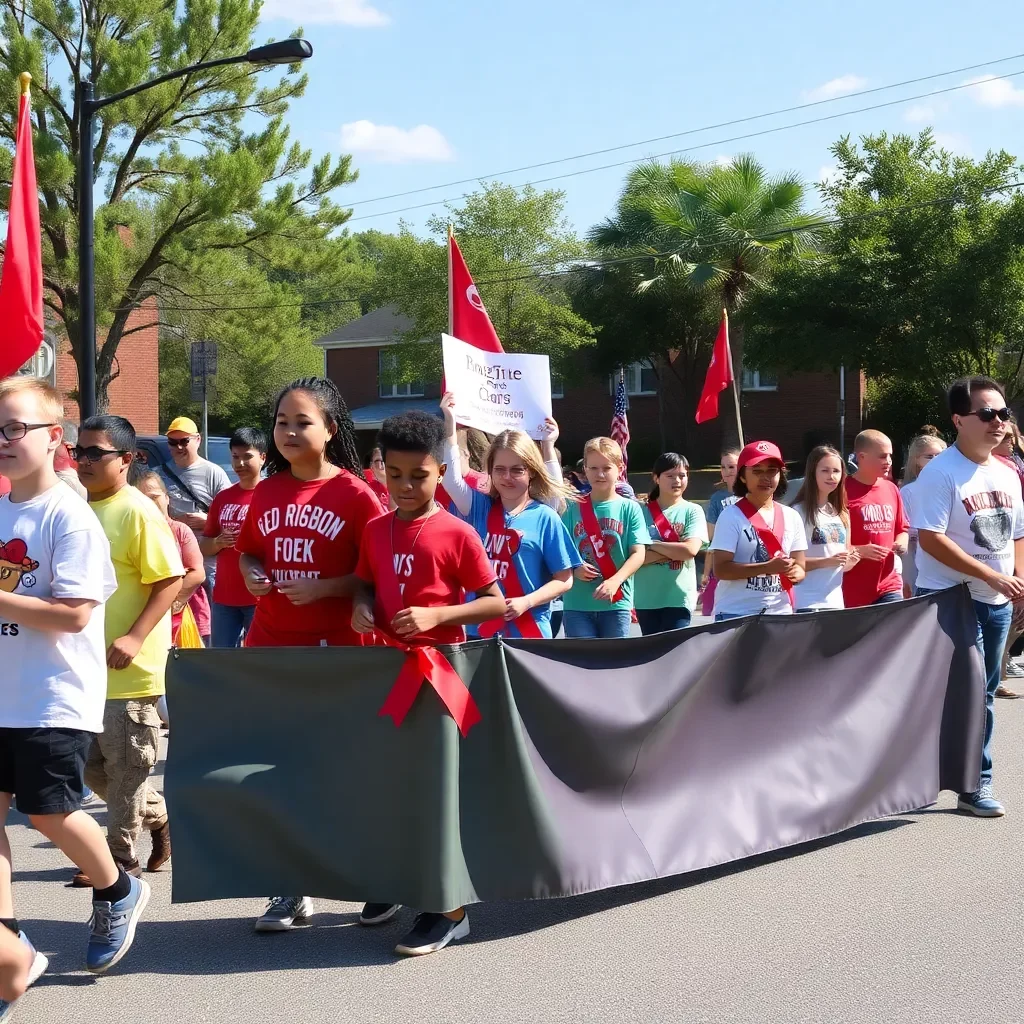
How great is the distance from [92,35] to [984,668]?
79.9ft

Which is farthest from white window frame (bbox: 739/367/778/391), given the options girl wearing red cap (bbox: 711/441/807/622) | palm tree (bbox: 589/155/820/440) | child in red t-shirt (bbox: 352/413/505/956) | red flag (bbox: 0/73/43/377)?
child in red t-shirt (bbox: 352/413/505/956)

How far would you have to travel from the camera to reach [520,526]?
6051 mm

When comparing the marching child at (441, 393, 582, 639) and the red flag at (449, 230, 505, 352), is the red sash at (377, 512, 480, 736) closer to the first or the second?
the marching child at (441, 393, 582, 639)

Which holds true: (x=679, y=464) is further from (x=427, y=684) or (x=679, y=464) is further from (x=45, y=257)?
(x=45, y=257)

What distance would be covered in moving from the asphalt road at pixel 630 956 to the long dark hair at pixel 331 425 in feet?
5.78

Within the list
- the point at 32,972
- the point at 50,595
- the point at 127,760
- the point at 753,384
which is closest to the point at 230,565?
the point at 127,760

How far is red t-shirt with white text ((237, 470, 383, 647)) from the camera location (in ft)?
16.5

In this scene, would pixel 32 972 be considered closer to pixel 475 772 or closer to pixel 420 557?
pixel 475 772

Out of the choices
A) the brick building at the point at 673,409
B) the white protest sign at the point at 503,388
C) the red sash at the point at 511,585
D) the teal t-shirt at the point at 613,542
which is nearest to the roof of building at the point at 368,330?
the brick building at the point at 673,409

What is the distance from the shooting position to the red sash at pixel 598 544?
7.86m

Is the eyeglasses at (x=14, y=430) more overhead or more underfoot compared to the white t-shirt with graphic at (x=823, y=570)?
more overhead

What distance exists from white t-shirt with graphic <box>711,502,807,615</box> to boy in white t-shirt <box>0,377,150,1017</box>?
3429 millimetres

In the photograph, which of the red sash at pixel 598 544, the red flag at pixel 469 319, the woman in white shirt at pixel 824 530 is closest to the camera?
the woman in white shirt at pixel 824 530

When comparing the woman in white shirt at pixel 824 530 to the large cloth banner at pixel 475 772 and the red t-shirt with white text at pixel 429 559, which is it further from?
the red t-shirt with white text at pixel 429 559
